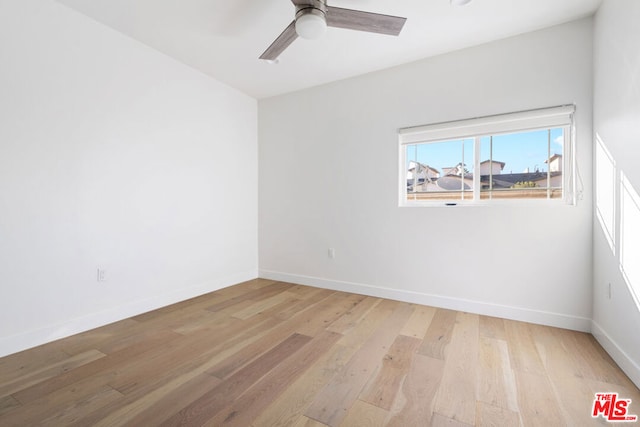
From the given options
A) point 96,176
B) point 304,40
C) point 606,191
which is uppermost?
point 304,40

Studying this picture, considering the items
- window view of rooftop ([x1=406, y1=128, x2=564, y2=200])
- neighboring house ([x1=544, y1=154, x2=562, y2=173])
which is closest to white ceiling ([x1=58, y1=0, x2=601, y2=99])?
window view of rooftop ([x1=406, y1=128, x2=564, y2=200])

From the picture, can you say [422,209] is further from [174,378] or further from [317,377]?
[174,378]

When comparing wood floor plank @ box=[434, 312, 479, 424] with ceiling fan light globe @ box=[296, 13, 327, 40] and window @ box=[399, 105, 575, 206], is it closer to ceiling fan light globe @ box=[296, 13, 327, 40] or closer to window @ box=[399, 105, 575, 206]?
window @ box=[399, 105, 575, 206]

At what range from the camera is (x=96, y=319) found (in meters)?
2.39

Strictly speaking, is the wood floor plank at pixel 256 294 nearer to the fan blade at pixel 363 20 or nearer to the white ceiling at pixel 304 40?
the white ceiling at pixel 304 40

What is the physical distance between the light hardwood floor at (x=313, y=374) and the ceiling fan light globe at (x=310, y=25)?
223 centimetres

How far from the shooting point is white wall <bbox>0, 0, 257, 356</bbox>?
6.54 feet

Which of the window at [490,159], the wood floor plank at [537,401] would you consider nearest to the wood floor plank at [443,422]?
the wood floor plank at [537,401]

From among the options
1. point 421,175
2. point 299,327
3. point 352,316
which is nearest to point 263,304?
point 299,327

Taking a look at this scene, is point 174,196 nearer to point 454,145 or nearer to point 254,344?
point 254,344

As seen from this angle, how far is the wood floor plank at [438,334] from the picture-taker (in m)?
2.00

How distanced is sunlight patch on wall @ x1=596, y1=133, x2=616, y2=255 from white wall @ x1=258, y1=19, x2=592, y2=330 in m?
0.14

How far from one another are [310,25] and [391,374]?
231 cm

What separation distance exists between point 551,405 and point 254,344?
183cm
